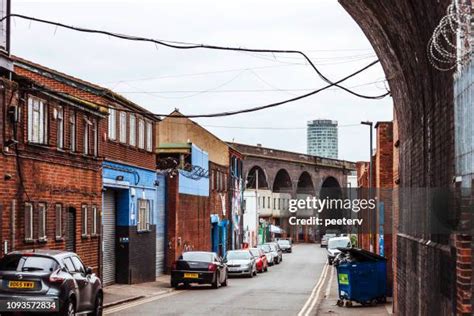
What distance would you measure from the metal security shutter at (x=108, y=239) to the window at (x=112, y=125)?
2143 mm

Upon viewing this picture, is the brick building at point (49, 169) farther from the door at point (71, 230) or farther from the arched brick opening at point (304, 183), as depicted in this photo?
the arched brick opening at point (304, 183)

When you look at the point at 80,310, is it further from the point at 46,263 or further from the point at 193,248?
the point at 193,248

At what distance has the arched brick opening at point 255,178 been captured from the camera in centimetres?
10256

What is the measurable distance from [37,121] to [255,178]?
79137 mm

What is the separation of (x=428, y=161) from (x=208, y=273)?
24.0 m

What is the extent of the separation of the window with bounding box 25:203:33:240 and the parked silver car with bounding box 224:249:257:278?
833 inches

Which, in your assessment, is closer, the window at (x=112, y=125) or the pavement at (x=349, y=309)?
the pavement at (x=349, y=309)

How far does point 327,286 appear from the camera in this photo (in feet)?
A: 126

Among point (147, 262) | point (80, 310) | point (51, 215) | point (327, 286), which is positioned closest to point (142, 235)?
point (147, 262)

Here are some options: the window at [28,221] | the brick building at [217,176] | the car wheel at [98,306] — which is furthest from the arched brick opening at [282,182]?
the car wheel at [98,306]

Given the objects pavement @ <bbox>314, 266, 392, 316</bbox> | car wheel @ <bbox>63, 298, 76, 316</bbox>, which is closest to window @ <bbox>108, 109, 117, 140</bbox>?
pavement @ <bbox>314, 266, 392, 316</bbox>

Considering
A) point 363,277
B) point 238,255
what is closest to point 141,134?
point 238,255

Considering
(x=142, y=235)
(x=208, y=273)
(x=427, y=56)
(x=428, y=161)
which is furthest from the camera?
(x=142, y=235)

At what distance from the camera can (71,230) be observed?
93.0ft
